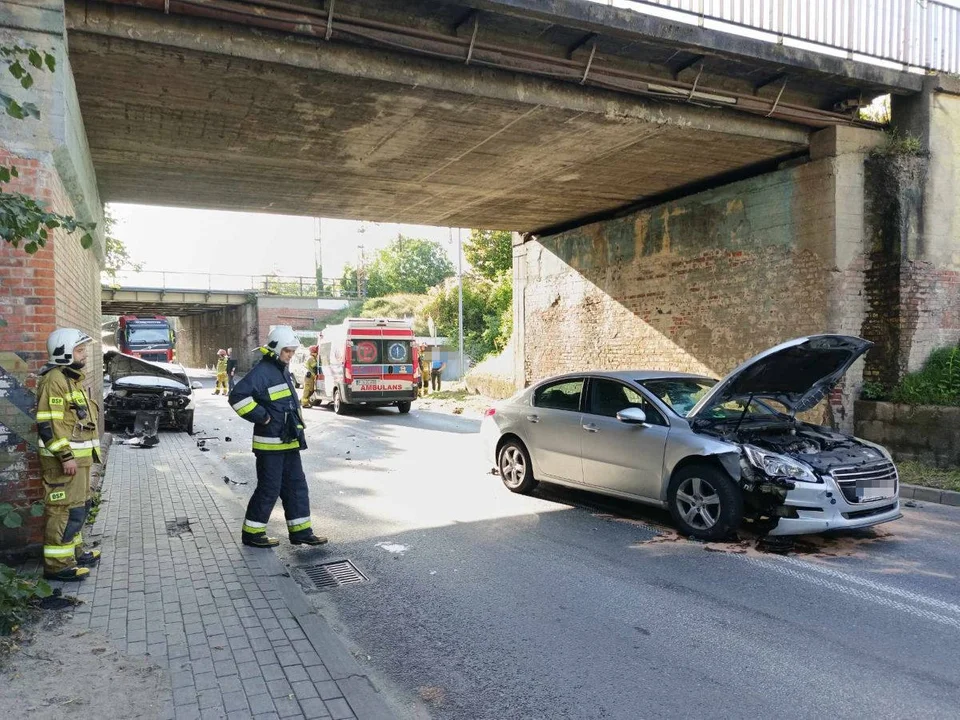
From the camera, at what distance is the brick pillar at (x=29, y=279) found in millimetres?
5199

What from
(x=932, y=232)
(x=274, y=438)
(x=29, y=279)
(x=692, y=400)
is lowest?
(x=274, y=438)

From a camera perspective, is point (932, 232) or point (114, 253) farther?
point (114, 253)

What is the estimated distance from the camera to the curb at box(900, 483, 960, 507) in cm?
767

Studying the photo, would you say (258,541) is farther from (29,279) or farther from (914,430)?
(914,430)

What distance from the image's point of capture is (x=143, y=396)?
13602 millimetres

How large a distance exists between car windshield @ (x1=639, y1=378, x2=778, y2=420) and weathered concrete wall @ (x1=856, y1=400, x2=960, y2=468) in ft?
12.0

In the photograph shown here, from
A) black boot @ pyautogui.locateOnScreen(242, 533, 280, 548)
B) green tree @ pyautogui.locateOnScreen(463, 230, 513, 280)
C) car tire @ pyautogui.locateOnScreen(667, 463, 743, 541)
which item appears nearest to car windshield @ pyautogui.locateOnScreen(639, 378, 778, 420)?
car tire @ pyautogui.locateOnScreen(667, 463, 743, 541)

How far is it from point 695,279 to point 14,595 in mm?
11101

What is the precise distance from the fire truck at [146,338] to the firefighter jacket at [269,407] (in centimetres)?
3249

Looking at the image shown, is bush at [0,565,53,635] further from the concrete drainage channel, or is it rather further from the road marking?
the road marking

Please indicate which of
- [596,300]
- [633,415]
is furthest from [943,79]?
[633,415]

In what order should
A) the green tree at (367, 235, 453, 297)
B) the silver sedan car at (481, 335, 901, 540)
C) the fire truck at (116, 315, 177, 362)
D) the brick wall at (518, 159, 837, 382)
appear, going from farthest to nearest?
the green tree at (367, 235, 453, 297)
the fire truck at (116, 315, 177, 362)
the brick wall at (518, 159, 837, 382)
the silver sedan car at (481, 335, 901, 540)

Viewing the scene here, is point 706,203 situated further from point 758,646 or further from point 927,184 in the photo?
point 758,646

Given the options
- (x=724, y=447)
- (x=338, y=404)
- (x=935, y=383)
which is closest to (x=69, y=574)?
(x=724, y=447)
